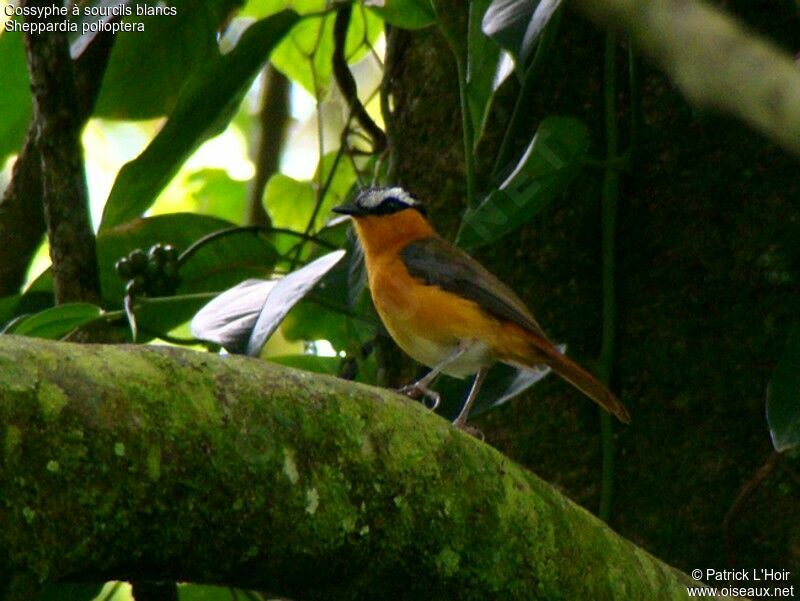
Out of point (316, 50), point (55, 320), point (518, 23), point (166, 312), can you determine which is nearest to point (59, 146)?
point (55, 320)

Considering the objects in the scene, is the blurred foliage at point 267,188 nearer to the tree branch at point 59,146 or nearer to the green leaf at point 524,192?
the green leaf at point 524,192

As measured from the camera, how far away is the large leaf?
212 cm

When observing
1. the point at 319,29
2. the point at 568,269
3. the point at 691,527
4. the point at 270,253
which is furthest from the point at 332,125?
the point at 691,527

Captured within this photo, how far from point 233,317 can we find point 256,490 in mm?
980

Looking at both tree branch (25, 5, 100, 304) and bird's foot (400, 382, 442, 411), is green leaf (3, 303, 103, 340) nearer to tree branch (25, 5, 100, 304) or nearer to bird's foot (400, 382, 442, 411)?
tree branch (25, 5, 100, 304)

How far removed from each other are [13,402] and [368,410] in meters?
0.50

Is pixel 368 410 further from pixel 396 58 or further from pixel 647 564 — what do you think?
pixel 396 58

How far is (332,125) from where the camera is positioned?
196 inches

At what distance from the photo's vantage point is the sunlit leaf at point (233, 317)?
2.18 meters

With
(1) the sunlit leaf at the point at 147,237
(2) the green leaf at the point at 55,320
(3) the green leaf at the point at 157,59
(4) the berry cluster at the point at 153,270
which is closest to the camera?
(2) the green leaf at the point at 55,320

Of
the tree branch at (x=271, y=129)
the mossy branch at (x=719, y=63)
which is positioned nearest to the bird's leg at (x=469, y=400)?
the mossy branch at (x=719, y=63)

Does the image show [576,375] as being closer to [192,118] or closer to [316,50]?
[192,118]

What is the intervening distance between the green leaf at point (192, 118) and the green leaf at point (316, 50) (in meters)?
0.73

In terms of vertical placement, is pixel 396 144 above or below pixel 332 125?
above
